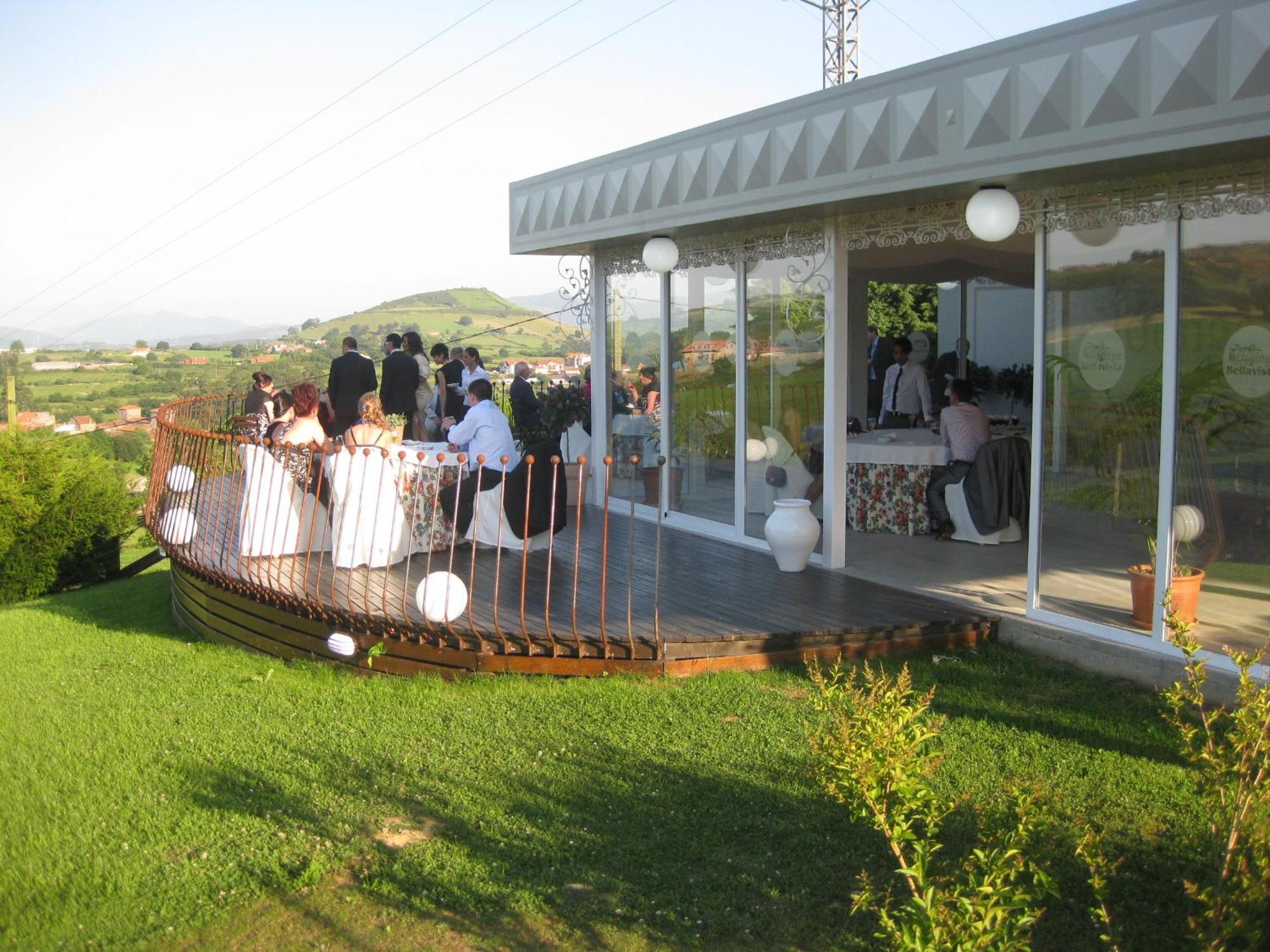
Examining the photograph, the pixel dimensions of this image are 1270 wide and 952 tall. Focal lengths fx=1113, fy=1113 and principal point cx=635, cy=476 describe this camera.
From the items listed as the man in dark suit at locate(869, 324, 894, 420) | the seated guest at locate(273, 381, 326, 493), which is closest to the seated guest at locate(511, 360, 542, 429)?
the seated guest at locate(273, 381, 326, 493)

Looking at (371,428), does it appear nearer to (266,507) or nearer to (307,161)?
(266,507)

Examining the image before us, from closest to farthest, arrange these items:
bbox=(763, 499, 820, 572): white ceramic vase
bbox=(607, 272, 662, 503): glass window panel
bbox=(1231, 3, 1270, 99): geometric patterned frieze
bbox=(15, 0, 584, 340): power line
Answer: bbox=(1231, 3, 1270, 99): geometric patterned frieze → bbox=(763, 499, 820, 572): white ceramic vase → bbox=(607, 272, 662, 503): glass window panel → bbox=(15, 0, 584, 340): power line

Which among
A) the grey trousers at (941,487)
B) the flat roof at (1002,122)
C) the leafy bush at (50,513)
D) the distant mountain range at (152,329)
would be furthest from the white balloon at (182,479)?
the distant mountain range at (152,329)

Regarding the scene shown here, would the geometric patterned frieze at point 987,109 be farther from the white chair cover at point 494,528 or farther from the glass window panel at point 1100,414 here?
the white chair cover at point 494,528

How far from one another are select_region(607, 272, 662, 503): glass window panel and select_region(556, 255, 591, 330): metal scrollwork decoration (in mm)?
344

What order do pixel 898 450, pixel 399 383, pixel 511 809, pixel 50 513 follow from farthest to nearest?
pixel 50 513
pixel 399 383
pixel 898 450
pixel 511 809

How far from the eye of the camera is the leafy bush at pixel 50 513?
1341 cm

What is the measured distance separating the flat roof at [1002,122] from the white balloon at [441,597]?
11.2ft

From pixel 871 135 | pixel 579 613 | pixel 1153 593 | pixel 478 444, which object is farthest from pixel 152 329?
pixel 1153 593

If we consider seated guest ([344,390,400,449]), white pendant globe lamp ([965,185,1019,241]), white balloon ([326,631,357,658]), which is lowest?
white balloon ([326,631,357,658])

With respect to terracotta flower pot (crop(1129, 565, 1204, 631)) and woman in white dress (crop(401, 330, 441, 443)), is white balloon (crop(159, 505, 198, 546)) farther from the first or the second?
terracotta flower pot (crop(1129, 565, 1204, 631))

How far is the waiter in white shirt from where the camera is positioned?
1248 cm

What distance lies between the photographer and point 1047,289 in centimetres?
645

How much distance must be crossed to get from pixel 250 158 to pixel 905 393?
36.5 meters
